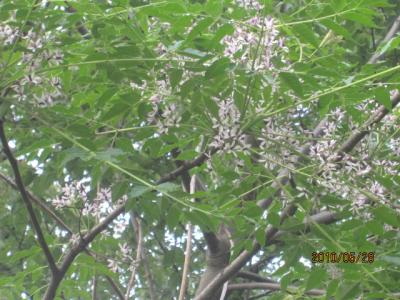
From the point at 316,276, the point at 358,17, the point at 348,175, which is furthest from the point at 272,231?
the point at 358,17

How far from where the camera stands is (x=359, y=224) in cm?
242

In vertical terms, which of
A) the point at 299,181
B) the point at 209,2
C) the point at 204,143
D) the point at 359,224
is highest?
the point at 209,2

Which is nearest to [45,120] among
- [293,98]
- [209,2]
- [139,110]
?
[139,110]

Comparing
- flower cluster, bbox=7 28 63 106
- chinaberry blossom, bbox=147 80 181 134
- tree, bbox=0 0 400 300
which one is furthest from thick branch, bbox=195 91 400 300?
flower cluster, bbox=7 28 63 106

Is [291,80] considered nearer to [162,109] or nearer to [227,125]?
[227,125]

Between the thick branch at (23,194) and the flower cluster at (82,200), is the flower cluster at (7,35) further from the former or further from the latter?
the flower cluster at (82,200)

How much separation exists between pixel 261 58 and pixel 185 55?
0.81 ft

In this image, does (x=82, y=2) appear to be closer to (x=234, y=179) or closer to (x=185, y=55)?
(x=185, y=55)
